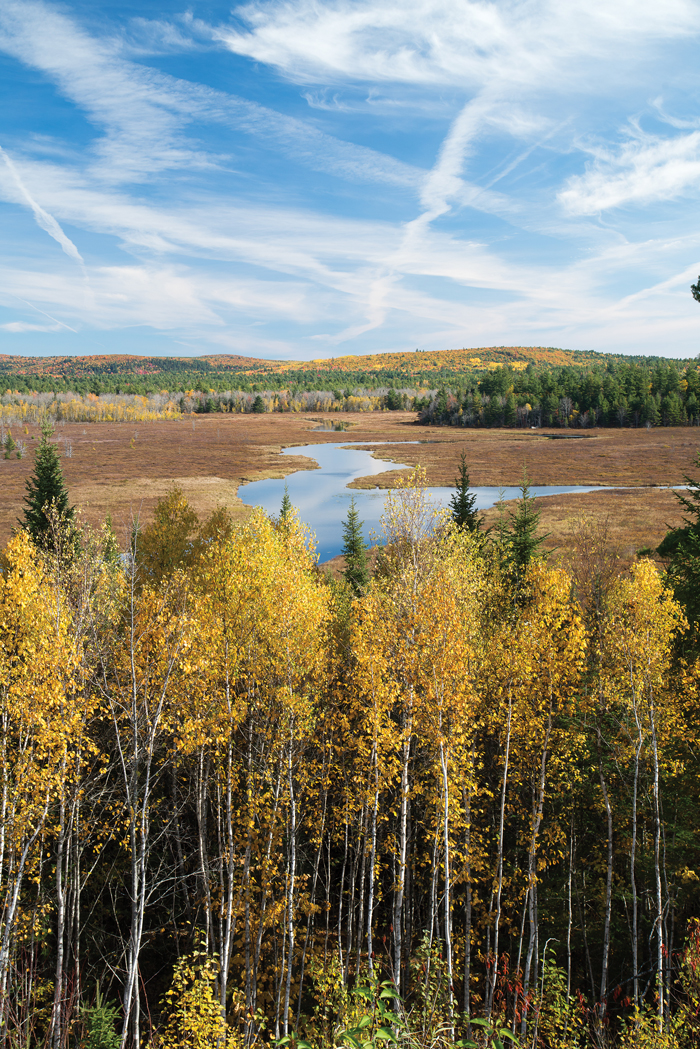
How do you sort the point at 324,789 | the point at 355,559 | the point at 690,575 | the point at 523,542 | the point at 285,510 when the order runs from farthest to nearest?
the point at 355,559 → the point at 285,510 → the point at 523,542 → the point at 690,575 → the point at 324,789

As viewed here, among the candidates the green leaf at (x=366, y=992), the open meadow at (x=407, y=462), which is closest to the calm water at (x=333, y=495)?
the open meadow at (x=407, y=462)

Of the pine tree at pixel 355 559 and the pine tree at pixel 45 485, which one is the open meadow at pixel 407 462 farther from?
the pine tree at pixel 355 559

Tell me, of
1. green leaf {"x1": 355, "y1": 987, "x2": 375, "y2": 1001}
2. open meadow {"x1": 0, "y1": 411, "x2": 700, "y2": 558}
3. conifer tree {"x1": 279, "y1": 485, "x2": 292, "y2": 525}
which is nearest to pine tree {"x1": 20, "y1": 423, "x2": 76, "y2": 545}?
conifer tree {"x1": 279, "y1": 485, "x2": 292, "y2": 525}

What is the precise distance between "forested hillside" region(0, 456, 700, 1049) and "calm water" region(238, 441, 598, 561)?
119 feet

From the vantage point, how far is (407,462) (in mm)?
116125

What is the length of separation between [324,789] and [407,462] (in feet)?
335

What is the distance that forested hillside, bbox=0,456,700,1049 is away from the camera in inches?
550

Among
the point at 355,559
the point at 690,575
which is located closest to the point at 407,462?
the point at 355,559

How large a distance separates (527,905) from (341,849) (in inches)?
297

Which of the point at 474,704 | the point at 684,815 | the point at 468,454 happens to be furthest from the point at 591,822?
the point at 468,454

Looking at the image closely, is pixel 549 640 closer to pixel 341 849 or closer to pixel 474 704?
pixel 474 704

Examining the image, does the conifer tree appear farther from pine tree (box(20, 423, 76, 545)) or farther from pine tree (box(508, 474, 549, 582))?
pine tree (box(508, 474, 549, 582))

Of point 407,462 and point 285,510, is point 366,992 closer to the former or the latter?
point 285,510

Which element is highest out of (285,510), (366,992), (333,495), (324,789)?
(285,510)
